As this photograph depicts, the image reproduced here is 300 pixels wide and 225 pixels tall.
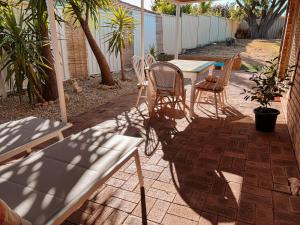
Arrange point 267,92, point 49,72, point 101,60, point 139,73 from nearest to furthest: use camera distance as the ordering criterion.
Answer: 1. point 267,92
2. point 139,73
3. point 49,72
4. point 101,60

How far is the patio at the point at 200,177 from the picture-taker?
5.81 ft

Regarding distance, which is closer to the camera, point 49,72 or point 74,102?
point 49,72

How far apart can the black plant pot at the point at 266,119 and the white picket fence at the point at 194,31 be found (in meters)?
7.79

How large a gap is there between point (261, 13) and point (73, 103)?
19599mm

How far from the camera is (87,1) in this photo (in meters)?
4.42

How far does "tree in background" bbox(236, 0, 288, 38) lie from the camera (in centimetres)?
1800

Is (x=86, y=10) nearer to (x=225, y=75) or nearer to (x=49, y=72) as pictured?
(x=49, y=72)

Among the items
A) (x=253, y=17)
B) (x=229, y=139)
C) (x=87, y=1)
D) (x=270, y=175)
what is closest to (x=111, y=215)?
(x=270, y=175)

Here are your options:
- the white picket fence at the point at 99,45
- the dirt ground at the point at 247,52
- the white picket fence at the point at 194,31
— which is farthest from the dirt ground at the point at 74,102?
the dirt ground at the point at 247,52

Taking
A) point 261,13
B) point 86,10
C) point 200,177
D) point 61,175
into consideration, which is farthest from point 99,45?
point 261,13

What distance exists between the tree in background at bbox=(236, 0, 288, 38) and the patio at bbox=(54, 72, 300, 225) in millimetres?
17965

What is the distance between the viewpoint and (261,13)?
19328 millimetres

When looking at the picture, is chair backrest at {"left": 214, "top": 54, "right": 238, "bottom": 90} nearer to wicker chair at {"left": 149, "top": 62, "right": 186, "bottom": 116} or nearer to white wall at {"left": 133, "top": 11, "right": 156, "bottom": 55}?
wicker chair at {"left": 149, "top": 62, "right": 186, "bottom": 116}

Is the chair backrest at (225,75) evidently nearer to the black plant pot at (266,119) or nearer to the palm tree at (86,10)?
the black plant pot at (266,119)
